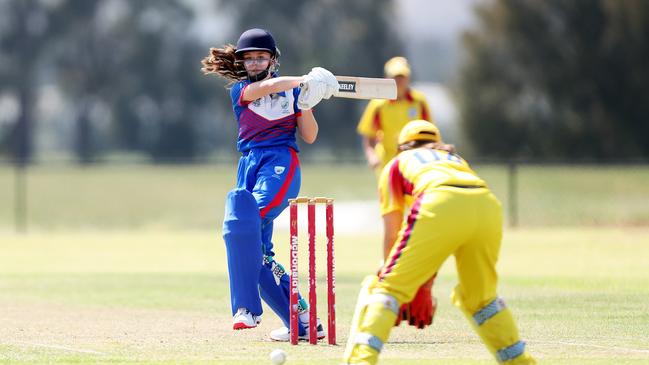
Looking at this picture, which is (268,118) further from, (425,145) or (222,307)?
(222,307)

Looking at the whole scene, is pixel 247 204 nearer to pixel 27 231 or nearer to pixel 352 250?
pixel 352 250

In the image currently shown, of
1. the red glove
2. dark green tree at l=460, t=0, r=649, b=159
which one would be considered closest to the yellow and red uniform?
the red glove

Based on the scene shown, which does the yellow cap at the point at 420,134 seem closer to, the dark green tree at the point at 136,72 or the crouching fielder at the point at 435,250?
the crouching fielder at the point at 435,250

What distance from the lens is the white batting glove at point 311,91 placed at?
27.1 ft

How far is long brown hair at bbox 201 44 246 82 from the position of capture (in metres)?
8.85

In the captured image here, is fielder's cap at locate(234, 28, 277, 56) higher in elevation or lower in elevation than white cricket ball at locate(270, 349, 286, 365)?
higher

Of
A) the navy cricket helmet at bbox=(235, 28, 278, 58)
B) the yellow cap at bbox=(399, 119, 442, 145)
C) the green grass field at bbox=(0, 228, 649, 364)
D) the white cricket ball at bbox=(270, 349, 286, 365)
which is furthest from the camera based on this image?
the navy cricket helmet at bbox=(235, 28, 278, 58)

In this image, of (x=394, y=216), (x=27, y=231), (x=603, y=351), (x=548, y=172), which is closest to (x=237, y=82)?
(x=394, y=216)

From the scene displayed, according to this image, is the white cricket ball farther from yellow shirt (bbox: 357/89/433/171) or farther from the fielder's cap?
yellow shirt (bbox: 357/89/433/171)

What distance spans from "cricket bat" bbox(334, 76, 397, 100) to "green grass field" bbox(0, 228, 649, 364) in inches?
67.4

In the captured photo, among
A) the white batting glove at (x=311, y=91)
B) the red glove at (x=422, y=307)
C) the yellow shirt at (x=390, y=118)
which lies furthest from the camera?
the yellow shirt at (x=390, y=118)

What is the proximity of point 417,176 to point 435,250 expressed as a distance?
44 centimetres

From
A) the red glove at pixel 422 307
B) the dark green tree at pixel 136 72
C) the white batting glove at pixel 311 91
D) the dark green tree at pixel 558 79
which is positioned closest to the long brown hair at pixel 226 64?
the white batting glove at pixel 311 91

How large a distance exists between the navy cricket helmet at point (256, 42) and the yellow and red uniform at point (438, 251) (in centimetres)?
212
